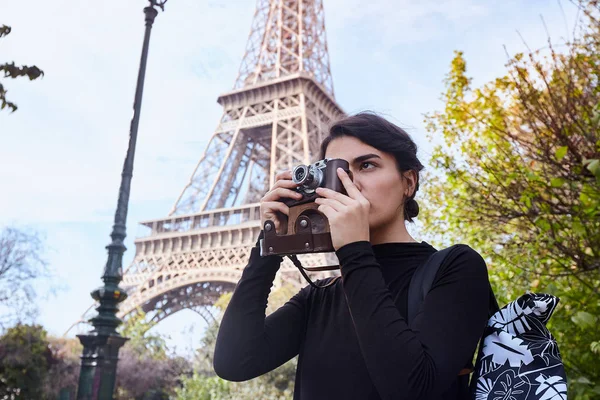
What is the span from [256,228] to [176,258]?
4348 millimetres

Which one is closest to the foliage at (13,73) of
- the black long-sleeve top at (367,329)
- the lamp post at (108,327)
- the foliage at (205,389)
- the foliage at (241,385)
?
the black long-sleeve top at (367,329)

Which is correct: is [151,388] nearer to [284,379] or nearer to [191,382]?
[191,382]

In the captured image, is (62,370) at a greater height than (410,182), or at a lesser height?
greater

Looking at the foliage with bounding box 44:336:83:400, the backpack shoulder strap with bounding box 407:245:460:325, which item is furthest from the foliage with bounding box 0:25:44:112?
the foliage with bounding box 44:336:83:400

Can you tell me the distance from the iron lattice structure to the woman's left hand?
18.6m

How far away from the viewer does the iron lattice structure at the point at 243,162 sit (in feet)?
81.0

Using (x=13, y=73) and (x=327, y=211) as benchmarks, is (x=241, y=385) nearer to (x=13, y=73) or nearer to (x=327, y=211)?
(x=13, y=73)

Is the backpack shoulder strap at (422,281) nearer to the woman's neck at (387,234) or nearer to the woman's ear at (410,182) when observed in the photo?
the woman's neck at (387,234)

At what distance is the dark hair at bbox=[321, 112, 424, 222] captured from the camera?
1.61 metres

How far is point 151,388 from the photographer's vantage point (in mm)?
22188

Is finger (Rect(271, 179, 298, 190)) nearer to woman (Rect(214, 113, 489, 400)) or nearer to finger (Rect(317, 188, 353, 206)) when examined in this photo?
woman (Rect(214, 113, 489, 400))

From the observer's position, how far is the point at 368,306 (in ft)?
4.15

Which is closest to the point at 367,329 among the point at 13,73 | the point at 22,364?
the point at 13,73

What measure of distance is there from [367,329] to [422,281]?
0.78ft
